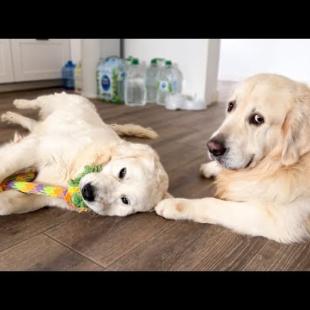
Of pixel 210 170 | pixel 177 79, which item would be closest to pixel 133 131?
pixel 210 170

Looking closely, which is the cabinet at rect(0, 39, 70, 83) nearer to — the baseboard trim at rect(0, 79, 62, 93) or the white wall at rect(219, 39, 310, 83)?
the baseboard trim at rect(0, 79, 62, 93)

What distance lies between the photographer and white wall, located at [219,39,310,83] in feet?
18.1

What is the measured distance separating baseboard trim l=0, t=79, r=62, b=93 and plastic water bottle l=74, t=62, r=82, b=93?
38cm

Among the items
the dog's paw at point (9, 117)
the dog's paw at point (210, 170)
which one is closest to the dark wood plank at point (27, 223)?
the dog's paw at point (210, 170)

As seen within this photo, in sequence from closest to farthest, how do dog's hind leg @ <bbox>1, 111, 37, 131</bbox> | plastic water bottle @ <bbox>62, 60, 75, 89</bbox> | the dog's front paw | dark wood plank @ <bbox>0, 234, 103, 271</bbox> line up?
dark wood plank @ <bbox>0, 234, 103, 271</bbox> < the dog's front paw < dog's hind leg @ <bbox>1, 111, 37, 131</bbox> < plastic water bottle @ <bbox>62, 60, 75, 89</bbox>

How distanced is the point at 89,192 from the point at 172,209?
34cm

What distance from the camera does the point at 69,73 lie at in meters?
4.47

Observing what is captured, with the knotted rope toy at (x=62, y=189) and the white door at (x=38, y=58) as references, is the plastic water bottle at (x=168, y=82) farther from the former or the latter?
the knotted rope toy at (x=62, y=189)

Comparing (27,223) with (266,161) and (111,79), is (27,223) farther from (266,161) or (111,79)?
(111,79)

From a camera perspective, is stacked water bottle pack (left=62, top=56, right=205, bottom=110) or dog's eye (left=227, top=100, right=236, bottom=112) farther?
stacked water bottle pack (left=62, top=56, right=205, bottom=110)

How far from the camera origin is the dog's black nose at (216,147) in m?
1.23

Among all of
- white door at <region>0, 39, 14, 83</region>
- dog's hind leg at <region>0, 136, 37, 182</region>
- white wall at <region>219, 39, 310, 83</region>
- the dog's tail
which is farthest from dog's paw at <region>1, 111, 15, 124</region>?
white wall at <region>219, 39, 310, 83</region>
